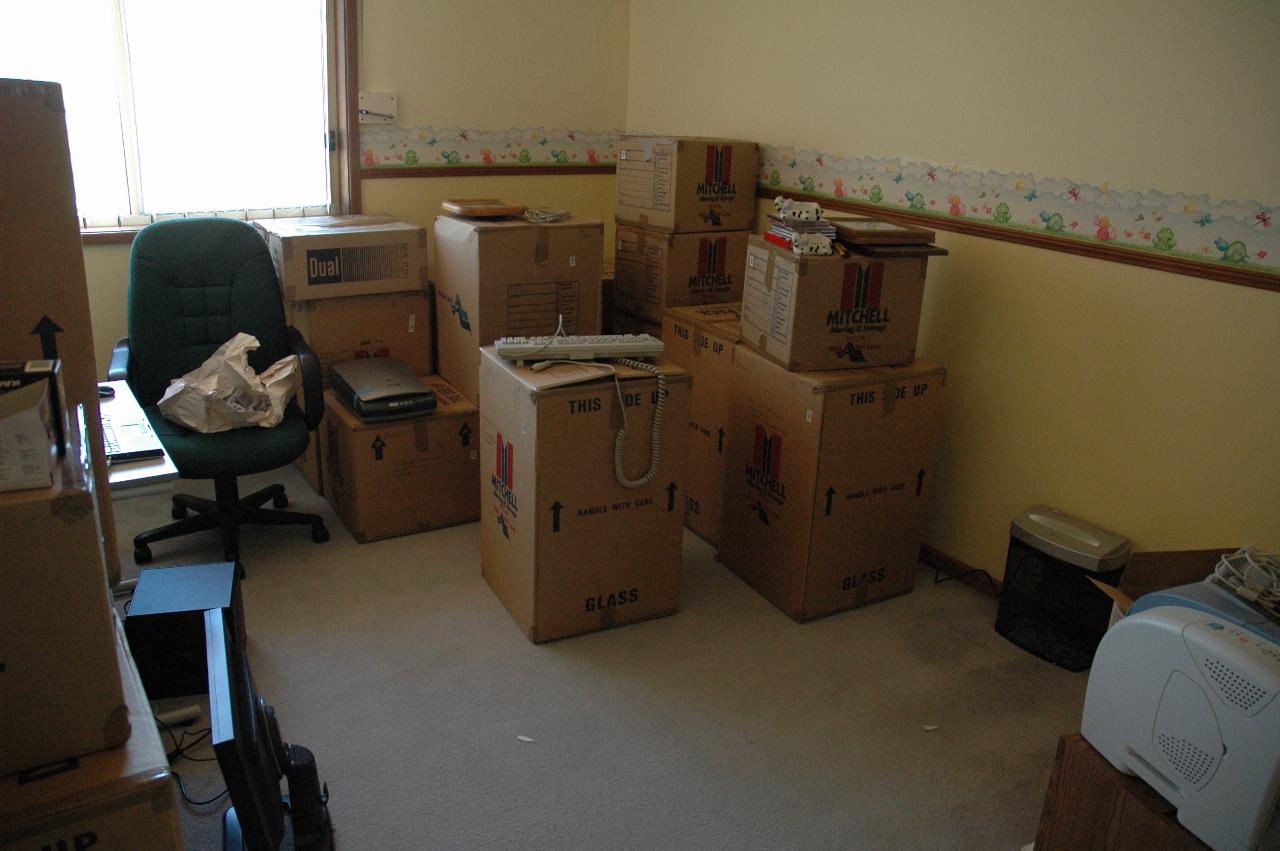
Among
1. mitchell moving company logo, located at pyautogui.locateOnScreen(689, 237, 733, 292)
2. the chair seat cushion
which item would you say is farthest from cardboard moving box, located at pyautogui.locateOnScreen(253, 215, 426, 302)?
mitchell moving company logo, located at pyautogui.locateOnScreen(689, 237, 733, 292)

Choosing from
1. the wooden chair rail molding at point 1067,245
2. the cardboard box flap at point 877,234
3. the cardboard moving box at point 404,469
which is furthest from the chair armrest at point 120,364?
the wooden chair rail molding at point 1067,245

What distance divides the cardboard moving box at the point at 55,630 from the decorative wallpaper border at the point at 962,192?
2.59 m

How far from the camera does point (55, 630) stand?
1309mm

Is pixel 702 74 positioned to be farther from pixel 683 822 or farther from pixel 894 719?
pixel 683 822

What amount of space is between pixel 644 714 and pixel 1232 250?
1.95 meters

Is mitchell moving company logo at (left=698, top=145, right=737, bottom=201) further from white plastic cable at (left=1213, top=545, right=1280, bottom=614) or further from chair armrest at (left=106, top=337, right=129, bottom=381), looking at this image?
white plastic cable at (left=1213, top=545, right=1280, bottom=614)

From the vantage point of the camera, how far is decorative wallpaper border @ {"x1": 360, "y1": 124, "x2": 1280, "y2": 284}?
2400 millimetres

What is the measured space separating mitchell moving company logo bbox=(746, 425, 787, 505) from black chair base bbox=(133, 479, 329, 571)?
5.01 feet

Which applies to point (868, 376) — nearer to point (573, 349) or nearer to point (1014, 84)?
point (573, 349)

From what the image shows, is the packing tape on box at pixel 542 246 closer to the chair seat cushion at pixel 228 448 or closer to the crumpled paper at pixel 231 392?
the crumpled paper at pixel 231 392

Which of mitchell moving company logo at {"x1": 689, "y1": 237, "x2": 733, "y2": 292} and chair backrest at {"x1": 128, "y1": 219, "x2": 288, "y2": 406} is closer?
chair backrest at {"x1": 128, "y1": 219, "x2": 288, "y2": 406}

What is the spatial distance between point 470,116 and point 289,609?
2332mm

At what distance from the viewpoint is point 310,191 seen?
152 inches

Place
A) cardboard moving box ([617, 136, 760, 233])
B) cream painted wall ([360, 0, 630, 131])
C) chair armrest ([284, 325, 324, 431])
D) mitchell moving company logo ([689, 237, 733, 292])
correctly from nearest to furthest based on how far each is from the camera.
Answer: chair armrest ([284, 325, 324, 431]) → cardboard moving box ([617, 136, 760, 233]) → mitchell moving company logo ([689, 237, 733, 292]) → cream painted wall ([360, 0, 630, 131])
